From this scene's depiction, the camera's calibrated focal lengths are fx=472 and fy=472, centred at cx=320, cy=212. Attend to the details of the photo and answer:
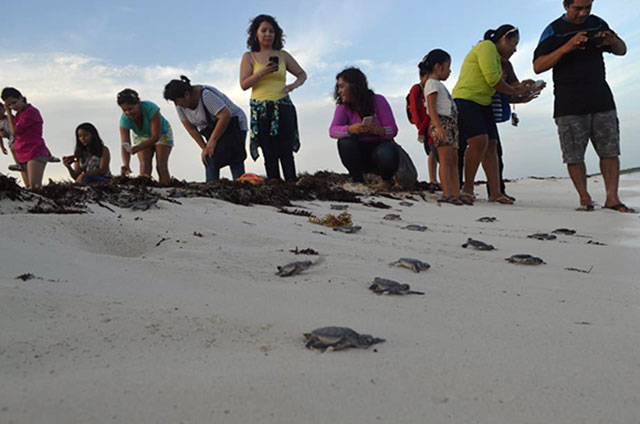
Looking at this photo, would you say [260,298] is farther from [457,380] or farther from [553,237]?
[553,237]

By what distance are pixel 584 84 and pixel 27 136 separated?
7.26 m

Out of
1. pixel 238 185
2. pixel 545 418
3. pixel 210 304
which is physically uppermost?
pixel 238 185

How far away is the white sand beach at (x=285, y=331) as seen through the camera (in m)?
1.12

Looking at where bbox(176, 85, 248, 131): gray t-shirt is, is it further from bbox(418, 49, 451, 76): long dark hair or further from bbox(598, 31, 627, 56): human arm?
bbox(598, 31, 627, 56): human arm

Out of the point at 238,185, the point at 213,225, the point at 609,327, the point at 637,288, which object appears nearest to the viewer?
the point at 609,327

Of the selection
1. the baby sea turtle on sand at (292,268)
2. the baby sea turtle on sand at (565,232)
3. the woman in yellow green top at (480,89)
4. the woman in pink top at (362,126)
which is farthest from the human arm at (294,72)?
the baby sea turtle on sand at (292,268)

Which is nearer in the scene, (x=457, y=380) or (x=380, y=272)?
(x=457, y=380)

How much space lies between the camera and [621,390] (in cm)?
124

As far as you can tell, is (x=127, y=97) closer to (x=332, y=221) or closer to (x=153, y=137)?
(x=153, y=137)

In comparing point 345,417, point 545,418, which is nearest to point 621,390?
point 545,418

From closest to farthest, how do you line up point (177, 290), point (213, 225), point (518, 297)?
point (177, 290)
point (518, 297)
point (213, 225)

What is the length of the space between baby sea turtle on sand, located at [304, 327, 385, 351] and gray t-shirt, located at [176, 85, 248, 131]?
4746 millimetres

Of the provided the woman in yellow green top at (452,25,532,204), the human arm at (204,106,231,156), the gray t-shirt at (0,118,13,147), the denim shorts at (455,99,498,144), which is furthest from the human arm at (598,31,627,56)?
the gray t-shirt at (0,118,13,147)

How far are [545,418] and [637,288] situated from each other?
4.89 ft
